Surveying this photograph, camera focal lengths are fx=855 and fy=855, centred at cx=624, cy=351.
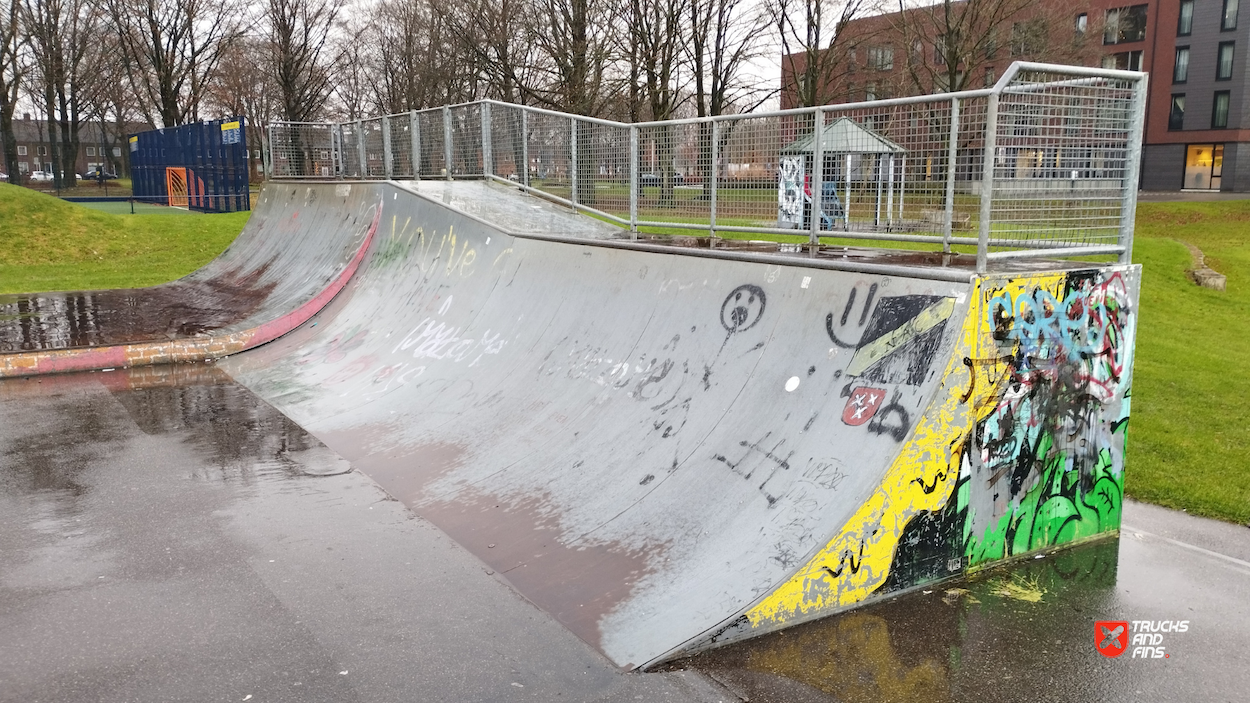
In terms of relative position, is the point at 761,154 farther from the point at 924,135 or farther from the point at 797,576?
the point at 797,576

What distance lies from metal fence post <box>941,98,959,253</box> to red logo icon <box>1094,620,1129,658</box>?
2483mm

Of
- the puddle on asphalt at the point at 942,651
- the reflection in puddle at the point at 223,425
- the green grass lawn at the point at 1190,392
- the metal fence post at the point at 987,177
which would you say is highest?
the metal fence post at the point at 987,177

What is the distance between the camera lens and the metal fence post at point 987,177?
15.5 ft

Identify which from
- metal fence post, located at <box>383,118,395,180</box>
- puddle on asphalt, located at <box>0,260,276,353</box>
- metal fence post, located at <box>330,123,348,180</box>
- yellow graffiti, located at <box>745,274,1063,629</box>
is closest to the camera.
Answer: yellow graffiti, located at <box>745,274,1063,629</box>

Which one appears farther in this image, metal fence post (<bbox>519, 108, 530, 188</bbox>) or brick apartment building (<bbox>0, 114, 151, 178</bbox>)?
brick apartment building (<bbox>0, 114, 151, 178</bbox>)

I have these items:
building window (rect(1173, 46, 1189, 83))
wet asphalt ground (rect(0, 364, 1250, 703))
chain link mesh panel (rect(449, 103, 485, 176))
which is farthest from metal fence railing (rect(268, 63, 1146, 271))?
building window (rect(1173, 46, 1189, 83))

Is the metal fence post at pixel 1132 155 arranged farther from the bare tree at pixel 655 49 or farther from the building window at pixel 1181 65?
the building window at pixel 1181 65

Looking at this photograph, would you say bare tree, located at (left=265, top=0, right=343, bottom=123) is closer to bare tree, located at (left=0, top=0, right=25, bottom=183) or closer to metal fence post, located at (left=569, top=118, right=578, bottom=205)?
bare tree, located at (left=0, top=0, right=25, bottom=183)

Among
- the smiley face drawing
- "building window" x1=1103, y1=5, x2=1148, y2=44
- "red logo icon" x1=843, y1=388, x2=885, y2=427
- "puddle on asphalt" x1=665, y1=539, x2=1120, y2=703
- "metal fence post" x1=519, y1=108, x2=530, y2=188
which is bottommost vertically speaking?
"puddle on asphalt" x1=665, y1=539, x2=1120, y2=703

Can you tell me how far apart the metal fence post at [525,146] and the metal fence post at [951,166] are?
749 cm

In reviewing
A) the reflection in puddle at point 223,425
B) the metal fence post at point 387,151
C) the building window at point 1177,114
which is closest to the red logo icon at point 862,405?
the reflection in puddle at point 223,425

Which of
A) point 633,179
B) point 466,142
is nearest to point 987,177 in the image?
point 633,179

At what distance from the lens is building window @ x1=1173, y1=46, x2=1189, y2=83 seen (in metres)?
48.8

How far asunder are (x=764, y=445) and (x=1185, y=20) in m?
56.5
